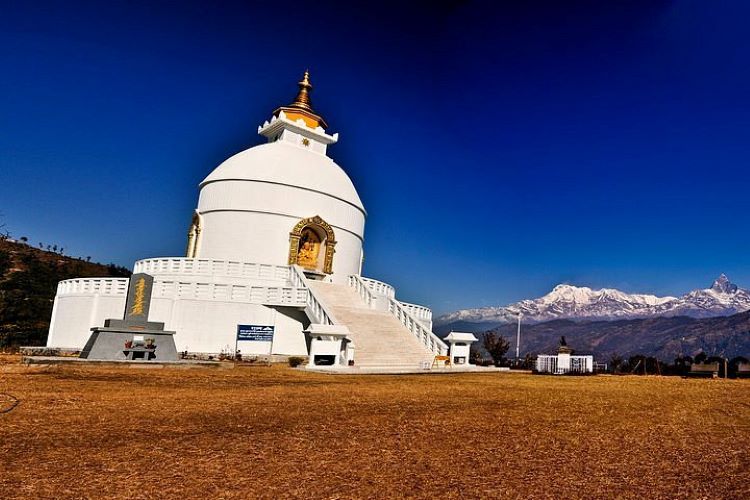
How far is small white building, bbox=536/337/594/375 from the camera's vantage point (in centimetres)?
2428

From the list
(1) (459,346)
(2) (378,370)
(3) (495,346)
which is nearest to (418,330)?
(1) (459,346)

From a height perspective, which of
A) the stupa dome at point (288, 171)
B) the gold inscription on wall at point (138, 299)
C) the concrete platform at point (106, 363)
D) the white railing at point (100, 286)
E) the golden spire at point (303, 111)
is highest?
the golden spire at point (303, 111)

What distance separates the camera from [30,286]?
1957 inches

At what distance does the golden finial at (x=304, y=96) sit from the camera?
132ft

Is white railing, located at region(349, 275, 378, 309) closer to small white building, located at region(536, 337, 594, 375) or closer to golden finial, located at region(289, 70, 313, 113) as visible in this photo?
small white building, located at region(536, 337, 594, 375)

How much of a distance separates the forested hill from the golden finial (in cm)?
2509

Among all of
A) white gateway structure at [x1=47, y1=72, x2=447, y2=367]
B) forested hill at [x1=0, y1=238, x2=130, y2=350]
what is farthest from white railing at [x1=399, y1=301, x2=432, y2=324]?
forested hill at [x1=0, y1=238, x2=130, y2=350]

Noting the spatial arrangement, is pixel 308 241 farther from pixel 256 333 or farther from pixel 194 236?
pixel 256 333

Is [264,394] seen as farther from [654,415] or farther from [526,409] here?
[654,415]

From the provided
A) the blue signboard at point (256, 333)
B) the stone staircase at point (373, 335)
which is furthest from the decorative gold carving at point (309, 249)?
the blue signboard at point (256, 333)

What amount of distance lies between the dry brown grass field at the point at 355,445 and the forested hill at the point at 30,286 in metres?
27.1

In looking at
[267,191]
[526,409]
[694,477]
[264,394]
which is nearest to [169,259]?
[267,191]

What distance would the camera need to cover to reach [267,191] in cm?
3123

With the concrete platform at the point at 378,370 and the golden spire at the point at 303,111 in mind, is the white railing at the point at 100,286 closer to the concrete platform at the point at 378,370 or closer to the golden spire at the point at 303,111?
the concrete platform at the point at 378,370
